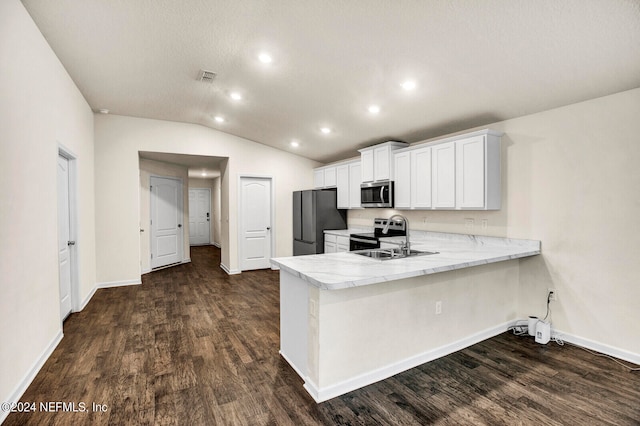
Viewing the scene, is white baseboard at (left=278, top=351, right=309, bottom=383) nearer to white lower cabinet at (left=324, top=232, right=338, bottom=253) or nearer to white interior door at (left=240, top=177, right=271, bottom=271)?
white lower cabinet at (left=324, top=232, right=338, bottom=253)

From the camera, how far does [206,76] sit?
12.1 feet

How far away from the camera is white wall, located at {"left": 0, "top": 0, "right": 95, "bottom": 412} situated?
2137 mm

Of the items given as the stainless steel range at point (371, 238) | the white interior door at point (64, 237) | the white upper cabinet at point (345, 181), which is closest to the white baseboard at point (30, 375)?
the white interior door at point (64, 237)

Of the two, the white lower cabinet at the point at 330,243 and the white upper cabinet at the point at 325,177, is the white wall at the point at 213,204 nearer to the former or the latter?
the white upper cabinet at the point at 325,177

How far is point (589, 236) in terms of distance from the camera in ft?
9.75

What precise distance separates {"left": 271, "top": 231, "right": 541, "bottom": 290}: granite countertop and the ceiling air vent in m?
2.30

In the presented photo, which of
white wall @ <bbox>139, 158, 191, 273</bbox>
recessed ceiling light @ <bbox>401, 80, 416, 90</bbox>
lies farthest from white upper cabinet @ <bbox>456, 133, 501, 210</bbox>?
white wall @ <bbox>139, 158, 191, 273</bbox>

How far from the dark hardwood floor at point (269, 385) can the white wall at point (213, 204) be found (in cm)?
705

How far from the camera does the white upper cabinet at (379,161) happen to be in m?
4.62

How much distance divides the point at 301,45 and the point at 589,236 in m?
3.17

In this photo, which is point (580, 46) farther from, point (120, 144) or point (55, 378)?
point (120, 144)

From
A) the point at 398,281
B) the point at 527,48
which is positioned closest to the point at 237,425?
the point at 398,281

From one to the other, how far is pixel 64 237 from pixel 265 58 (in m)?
3.18

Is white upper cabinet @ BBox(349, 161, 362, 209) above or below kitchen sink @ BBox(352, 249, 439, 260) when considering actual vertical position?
above
